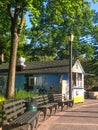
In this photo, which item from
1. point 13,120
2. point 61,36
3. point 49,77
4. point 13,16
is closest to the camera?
point 13,120

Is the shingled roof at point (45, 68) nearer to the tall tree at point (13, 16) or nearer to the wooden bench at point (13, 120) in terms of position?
the tall tree at point (13, 16)

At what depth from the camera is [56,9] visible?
86.7 feet

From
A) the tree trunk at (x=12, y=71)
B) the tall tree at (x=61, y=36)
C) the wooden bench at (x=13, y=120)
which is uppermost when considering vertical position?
the tall tree at (x=61, y=36)

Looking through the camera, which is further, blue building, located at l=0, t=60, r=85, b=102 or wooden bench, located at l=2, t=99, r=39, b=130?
blue building, located at l=0, t=60, r=85, b=102

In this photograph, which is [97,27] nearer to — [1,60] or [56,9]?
[1,60]

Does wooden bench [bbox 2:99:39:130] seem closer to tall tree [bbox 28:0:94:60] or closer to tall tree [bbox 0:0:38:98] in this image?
tall tree [bbox 0:0:38:98]

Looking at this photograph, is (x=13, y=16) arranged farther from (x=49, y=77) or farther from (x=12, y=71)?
(x=49, y=77)

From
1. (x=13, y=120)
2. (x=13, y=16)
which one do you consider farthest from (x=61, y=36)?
(x=13, y=120)

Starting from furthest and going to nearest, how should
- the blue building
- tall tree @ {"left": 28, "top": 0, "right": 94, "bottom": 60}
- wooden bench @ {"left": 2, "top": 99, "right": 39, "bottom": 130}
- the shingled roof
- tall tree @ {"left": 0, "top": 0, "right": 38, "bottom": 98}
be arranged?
tall tree @ {"left": 28, "top": 0, "right": 94, "bottom": 60} → the shingled roof → the blue building → tall tree @ {"left": 0, "top": 0, "right": 38, "bottom": 98} → wooden bench @ {"left": 2, "top": 99, "right": 39, "bottom": 130}

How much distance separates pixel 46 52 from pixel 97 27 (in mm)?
8787

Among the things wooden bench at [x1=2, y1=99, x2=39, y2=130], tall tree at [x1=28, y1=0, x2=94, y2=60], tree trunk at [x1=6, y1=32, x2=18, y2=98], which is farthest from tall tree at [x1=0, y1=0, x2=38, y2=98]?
tall tree at [x1=28, y1=0, x2=94, y2=60]

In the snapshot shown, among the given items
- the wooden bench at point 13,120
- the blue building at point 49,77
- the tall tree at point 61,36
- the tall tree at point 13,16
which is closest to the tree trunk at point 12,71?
the tall tree at point 13,16

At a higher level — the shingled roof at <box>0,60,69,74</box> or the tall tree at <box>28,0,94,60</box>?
the tall tree at <box>28,0,94,60</box>

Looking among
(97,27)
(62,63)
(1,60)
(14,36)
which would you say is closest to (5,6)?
(14,36)
